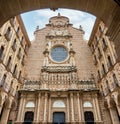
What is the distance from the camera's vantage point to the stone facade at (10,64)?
1360cm

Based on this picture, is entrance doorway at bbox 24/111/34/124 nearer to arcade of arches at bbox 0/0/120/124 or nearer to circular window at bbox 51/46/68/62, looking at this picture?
arcade of arches at bbox 0/0/120/124

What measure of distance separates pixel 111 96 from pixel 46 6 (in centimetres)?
1252

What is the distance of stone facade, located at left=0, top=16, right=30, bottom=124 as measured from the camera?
13.6m

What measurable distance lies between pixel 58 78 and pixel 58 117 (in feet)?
17.6

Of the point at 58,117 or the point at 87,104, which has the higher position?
the point at 87,104

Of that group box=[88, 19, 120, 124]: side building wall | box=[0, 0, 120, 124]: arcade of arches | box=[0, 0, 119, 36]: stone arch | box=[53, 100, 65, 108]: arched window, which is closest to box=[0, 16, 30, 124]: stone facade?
box=[0, 0, 120, 124]: arcade of arches

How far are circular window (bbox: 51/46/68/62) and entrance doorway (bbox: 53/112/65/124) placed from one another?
8.47 metres

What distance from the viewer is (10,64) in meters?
15.5

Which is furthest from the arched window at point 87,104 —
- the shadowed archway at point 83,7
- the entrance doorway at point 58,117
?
the shadowed archway at point 83,7

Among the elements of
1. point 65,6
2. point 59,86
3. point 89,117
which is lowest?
point 89,117

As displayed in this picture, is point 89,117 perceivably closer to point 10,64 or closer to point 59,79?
point 59,79

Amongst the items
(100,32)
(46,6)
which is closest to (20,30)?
(100,32)

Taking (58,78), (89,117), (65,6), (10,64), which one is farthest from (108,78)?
(65,6)

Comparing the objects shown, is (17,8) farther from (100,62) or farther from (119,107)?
(100,62)
